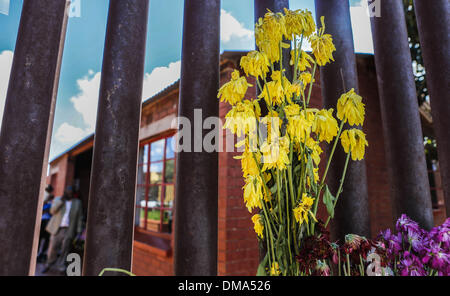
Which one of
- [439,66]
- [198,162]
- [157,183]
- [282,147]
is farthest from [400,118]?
[157,183]

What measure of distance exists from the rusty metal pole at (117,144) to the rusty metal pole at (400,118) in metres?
1.35

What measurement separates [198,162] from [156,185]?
351cm

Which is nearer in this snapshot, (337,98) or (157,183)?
(337,98)

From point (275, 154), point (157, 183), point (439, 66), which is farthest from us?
point (157, 183)

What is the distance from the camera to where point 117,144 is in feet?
3.22

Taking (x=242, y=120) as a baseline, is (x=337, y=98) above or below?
above

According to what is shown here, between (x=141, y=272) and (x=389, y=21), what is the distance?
4.16 metres

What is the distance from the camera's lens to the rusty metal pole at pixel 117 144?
94 centimetres

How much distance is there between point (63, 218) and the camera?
5285 millimetres

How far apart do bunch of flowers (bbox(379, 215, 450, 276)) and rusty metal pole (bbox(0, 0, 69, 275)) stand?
1186 mm

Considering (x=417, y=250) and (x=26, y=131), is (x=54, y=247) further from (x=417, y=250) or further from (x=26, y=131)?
(x=417, y=250)

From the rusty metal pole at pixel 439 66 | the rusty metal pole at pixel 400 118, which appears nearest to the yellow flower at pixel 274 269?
the rusty metal pole at pixel 400 118

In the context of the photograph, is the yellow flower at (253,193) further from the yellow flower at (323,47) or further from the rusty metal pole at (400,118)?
the rusty metal pole at (400,118)
